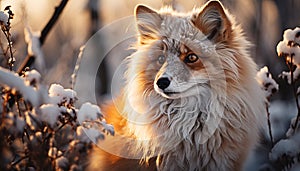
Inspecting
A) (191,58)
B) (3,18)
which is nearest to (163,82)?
(191,58)

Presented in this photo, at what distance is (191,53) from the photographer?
3742mm

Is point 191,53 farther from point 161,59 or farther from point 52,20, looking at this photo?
point 52,20

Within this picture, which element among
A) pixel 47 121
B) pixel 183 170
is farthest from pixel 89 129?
pixel 183 170

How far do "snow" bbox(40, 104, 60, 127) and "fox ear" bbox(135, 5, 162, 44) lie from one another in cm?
173

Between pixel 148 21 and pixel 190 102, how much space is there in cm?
83

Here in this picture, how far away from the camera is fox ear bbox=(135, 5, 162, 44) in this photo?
404 cm

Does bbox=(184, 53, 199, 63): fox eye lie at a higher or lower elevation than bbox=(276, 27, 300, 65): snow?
higher

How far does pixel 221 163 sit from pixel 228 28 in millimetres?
1132

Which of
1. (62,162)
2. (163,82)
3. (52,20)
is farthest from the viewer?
(163,82)

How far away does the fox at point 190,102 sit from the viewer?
3.66 metres

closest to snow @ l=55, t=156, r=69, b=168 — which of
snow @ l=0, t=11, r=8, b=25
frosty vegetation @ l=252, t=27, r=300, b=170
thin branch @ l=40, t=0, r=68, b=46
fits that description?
thin branch @ l=40, t=0, r=68, b=46

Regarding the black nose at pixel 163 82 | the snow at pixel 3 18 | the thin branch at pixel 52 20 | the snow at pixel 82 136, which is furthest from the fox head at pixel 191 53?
the snow at pixel 3 18

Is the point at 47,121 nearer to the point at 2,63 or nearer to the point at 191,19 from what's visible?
the point at 191,19

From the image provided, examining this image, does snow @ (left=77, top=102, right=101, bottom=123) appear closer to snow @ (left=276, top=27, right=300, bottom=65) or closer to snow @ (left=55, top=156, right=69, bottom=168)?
snow @ (left=55, top=156, right=69, bottom=168)
